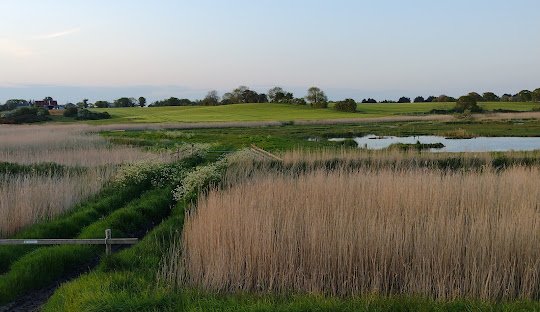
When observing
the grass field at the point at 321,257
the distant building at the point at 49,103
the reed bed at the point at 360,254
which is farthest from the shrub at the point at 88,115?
the reed bed at the point at 360,254

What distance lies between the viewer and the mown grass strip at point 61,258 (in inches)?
286

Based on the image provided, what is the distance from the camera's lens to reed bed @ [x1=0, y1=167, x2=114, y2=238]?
1037 centimetres

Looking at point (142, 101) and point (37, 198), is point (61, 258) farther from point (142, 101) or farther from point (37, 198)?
point (142, 101)

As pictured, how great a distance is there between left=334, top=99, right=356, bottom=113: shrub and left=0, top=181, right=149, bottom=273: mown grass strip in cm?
7171

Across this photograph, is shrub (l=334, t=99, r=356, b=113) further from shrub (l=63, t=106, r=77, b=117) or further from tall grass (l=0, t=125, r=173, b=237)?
tall grass (l=0, t=125, r=173, b=237)

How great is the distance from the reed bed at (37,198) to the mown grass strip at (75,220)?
0.26 metres

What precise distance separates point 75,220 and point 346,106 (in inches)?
2990

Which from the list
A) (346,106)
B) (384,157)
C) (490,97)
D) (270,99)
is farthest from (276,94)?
(384,157)

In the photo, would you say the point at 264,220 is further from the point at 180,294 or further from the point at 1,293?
the point at 1,293

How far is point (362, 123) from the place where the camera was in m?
58.9

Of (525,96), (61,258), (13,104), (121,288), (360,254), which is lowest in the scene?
(61,258)

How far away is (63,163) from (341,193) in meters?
13.2

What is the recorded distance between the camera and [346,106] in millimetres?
84188

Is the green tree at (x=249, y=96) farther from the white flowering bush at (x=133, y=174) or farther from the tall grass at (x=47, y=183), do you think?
the white flowering bush at (x=133, y=174)
